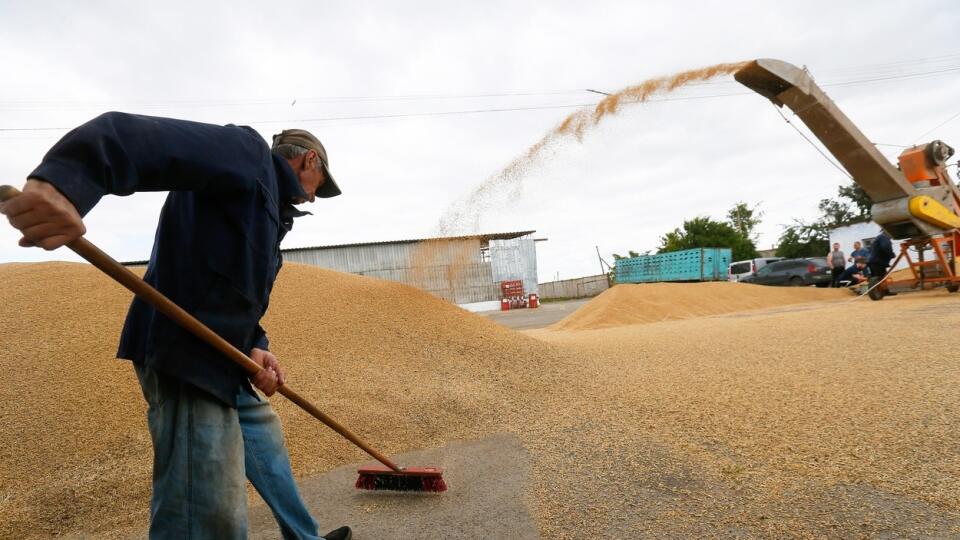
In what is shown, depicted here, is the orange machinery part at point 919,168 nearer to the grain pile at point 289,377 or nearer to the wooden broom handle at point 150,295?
the grain pile at point 289,377

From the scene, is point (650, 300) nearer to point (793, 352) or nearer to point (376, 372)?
point (793, 352)

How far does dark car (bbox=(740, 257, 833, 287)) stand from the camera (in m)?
14.9

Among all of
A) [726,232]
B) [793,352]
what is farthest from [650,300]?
[726,232]

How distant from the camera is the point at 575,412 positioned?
3266 mm

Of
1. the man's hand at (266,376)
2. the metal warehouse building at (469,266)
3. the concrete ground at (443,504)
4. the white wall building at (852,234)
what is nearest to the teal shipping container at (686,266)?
the metal warehouse building at (469,266)

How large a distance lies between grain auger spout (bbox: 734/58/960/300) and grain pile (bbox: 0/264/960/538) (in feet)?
10.5

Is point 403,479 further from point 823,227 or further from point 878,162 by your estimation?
point 823,227

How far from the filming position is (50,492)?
2445 mm

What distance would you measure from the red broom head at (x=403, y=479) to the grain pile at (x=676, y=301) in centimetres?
781

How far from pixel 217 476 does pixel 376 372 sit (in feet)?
8.33

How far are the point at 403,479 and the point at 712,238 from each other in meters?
35.7

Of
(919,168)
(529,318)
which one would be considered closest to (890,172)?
(919,168)

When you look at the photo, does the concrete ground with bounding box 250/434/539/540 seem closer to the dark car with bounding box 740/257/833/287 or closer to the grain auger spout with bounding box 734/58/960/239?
the grain auger spout with bounding box 734/58/960/239

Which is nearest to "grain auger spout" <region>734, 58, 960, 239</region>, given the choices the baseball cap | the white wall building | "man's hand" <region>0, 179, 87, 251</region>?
the baseball cap
